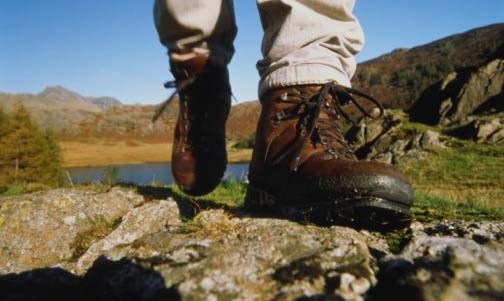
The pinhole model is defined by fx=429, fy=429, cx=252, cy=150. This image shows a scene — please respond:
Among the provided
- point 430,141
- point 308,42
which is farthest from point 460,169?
point 308,42

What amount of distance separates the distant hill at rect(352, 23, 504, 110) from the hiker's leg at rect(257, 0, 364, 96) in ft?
172

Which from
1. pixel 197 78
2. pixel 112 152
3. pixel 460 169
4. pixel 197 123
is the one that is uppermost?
pixel 197 78

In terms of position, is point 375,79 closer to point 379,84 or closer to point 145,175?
point 379,84

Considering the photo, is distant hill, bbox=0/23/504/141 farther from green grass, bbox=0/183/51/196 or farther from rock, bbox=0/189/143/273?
rock, bbox=0/189/143/273

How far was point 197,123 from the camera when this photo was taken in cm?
222

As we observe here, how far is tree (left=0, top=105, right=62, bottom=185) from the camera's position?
31062mm

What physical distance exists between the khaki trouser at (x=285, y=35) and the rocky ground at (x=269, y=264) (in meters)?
0.74

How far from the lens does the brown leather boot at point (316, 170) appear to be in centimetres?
153

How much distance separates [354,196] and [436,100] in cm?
2629

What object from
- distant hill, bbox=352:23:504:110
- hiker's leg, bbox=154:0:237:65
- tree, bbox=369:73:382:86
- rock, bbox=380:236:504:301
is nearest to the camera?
rock, bbox=380:236:504:301

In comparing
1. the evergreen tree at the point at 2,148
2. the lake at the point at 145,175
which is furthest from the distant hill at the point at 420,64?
the evergreen tree at the point at 2,148

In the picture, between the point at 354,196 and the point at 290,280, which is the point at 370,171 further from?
the point at 290,280

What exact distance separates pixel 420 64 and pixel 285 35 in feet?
289

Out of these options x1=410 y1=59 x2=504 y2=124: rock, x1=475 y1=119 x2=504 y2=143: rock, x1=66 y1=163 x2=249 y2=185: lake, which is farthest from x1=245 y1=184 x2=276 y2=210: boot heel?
x1=410 y1=59 x2=504 y2=124: rock
